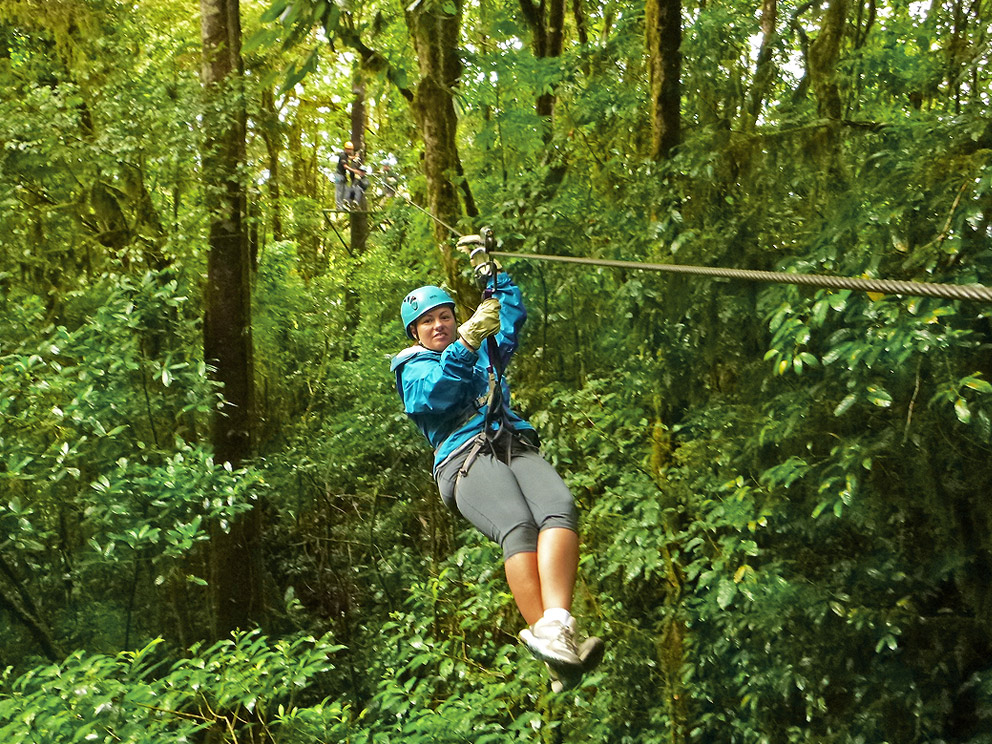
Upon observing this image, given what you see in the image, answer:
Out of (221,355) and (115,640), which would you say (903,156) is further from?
(115,640)

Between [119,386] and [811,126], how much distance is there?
406cm

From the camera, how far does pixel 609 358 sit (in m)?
5.62

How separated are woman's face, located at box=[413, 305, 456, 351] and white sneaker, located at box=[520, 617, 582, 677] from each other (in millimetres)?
1084

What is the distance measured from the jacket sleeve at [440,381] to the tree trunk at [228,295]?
3.67m

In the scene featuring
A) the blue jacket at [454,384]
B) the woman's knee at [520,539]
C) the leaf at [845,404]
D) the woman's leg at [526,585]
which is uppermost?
the blue jacket at [454,384]

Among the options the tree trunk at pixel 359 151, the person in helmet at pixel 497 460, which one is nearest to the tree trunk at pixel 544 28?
the tree trunk at pixel 359 151

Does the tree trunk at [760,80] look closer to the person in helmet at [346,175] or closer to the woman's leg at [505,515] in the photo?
the woman's leg at [505,515]

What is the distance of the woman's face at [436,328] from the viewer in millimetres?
3215

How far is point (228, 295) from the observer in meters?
6.93

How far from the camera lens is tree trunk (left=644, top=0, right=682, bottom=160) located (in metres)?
4.42

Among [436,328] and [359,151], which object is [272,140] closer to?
[359,151]

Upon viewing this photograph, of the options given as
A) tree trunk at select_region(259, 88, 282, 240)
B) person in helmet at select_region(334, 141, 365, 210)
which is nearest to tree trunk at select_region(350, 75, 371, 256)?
person in helmet at select_region(334, 141, 365, 210)

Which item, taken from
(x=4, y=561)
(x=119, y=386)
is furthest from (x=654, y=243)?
(x=4, y=561)

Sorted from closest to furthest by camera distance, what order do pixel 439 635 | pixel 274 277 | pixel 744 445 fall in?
pixel 744 445
pixel 439 635
pixel 274 277
